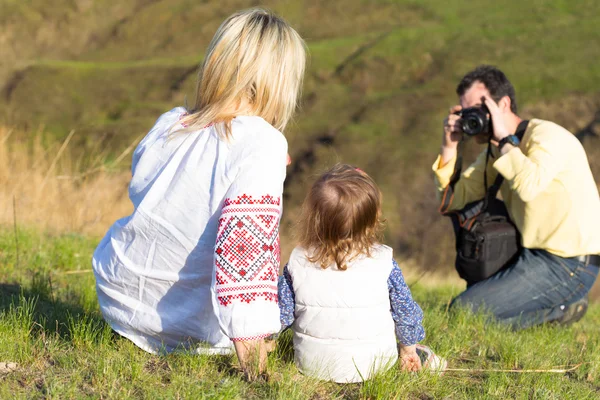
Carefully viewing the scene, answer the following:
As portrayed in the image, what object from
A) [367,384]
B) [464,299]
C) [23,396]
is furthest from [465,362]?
[23,396]

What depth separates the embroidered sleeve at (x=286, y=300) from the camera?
2.81m

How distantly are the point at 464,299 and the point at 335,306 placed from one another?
85.4 inches

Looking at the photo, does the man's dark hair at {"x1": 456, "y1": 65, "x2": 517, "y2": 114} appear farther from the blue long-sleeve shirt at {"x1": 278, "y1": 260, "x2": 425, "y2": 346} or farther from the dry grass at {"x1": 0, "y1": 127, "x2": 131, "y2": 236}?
the dry grass at {"x1": 0, "y1": 127, "x2": 131, "y2": 236}

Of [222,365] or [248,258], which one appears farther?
[222,365]

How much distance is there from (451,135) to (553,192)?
0.94 m

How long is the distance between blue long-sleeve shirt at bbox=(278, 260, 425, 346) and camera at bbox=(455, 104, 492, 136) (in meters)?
2.47

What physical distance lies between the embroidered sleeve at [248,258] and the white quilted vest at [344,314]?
0.92ft

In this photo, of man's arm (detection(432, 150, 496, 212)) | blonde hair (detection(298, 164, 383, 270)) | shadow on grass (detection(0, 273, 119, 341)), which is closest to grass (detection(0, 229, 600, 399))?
shadow on grass (detection(0, 273, 119, 341))

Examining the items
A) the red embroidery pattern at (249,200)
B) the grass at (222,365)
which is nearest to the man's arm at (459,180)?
the grass at (222,365)

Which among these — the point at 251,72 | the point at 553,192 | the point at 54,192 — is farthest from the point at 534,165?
the point at 54,192

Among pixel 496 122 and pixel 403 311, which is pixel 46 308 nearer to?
pixel 403 311

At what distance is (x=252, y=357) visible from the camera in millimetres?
2574

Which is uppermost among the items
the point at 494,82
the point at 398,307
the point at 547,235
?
the point at 494,82

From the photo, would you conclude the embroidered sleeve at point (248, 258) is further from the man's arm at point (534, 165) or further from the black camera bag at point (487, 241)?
the black camera bag at point (487, 241)
